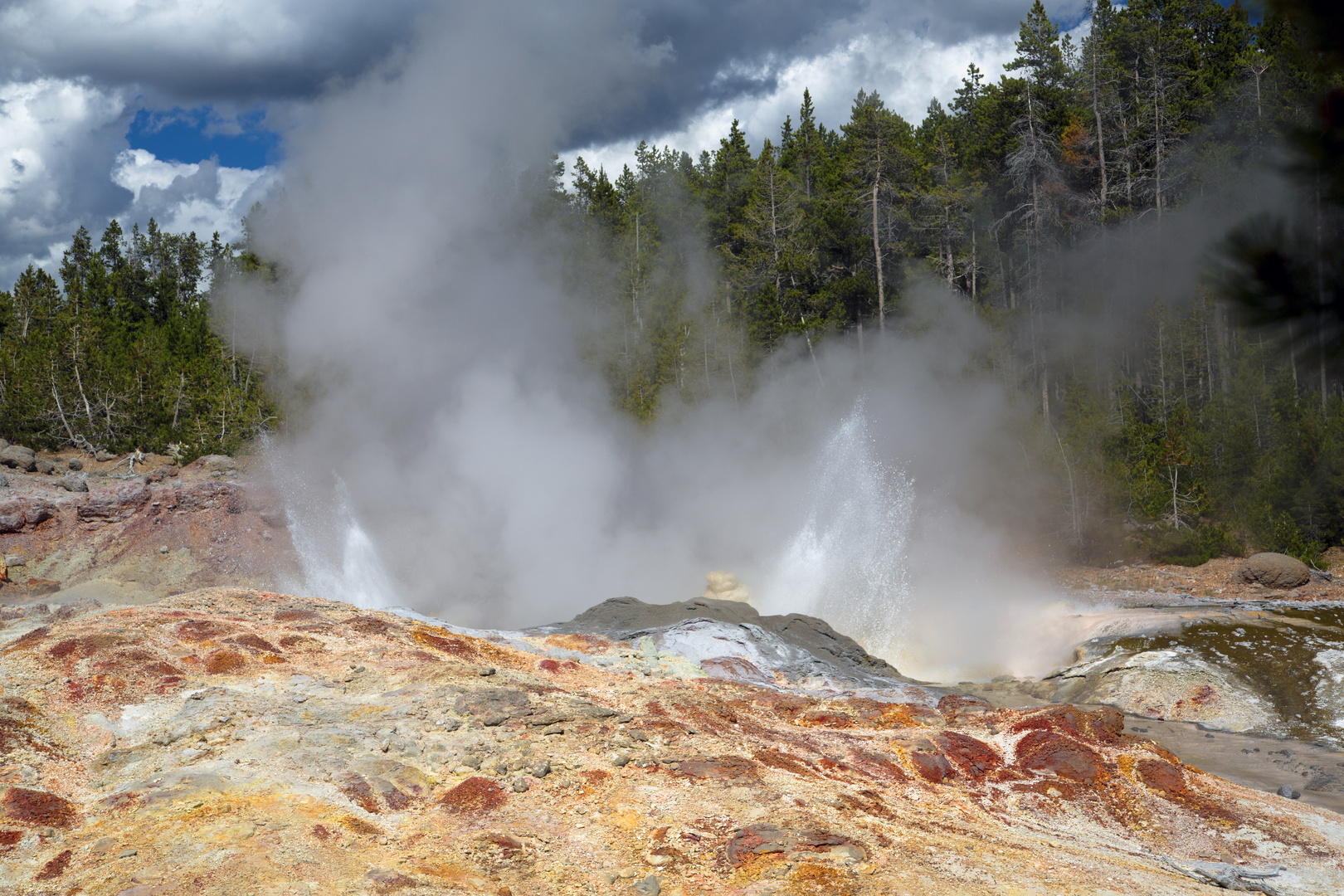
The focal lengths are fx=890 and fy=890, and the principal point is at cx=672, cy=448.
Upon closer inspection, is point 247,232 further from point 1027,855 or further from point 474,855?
point 1027,855

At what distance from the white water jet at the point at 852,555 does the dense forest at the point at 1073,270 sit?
478 centimetres

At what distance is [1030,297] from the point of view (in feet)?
98.3

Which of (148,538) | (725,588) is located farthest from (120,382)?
(725,588)

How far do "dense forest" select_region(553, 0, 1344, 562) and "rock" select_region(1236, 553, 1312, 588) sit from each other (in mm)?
1909

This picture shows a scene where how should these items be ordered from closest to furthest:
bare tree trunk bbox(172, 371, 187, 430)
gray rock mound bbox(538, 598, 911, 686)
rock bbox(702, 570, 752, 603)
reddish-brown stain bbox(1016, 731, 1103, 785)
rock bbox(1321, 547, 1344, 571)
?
reddish-brown stain bbox(1016, 731, 1103, 785) < gray rock mound bbox(538, 598, 911, 686) < rock bbox(702, 570, 752, 603) < rock bbox(1321, 547, 1344, 571) < bare tree trunk bbox(172, 371, 187, 430)

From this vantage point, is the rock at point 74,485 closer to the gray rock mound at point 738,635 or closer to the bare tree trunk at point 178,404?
the gray rock mound at point 738,635

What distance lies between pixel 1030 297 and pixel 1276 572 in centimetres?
1641

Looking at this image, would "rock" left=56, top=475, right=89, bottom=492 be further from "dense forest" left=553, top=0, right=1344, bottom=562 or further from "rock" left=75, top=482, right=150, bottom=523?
"dense forest" left=553, top=0, right=1344, bottom=562

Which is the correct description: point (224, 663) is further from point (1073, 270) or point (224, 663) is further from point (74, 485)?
point (1073, 270)

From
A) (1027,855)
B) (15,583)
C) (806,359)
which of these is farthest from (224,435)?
(1027,855)

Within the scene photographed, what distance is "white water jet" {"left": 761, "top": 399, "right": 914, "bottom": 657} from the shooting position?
44.4 feet

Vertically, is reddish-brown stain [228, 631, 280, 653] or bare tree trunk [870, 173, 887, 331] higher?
bare tree trunk [870, 173, 887, 331]

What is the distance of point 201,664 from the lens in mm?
6469

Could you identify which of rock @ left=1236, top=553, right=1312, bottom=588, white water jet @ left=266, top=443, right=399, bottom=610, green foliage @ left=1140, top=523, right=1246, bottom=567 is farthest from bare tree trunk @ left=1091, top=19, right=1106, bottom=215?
white water jet @ left=266, top=443, right=399, bottom=610
